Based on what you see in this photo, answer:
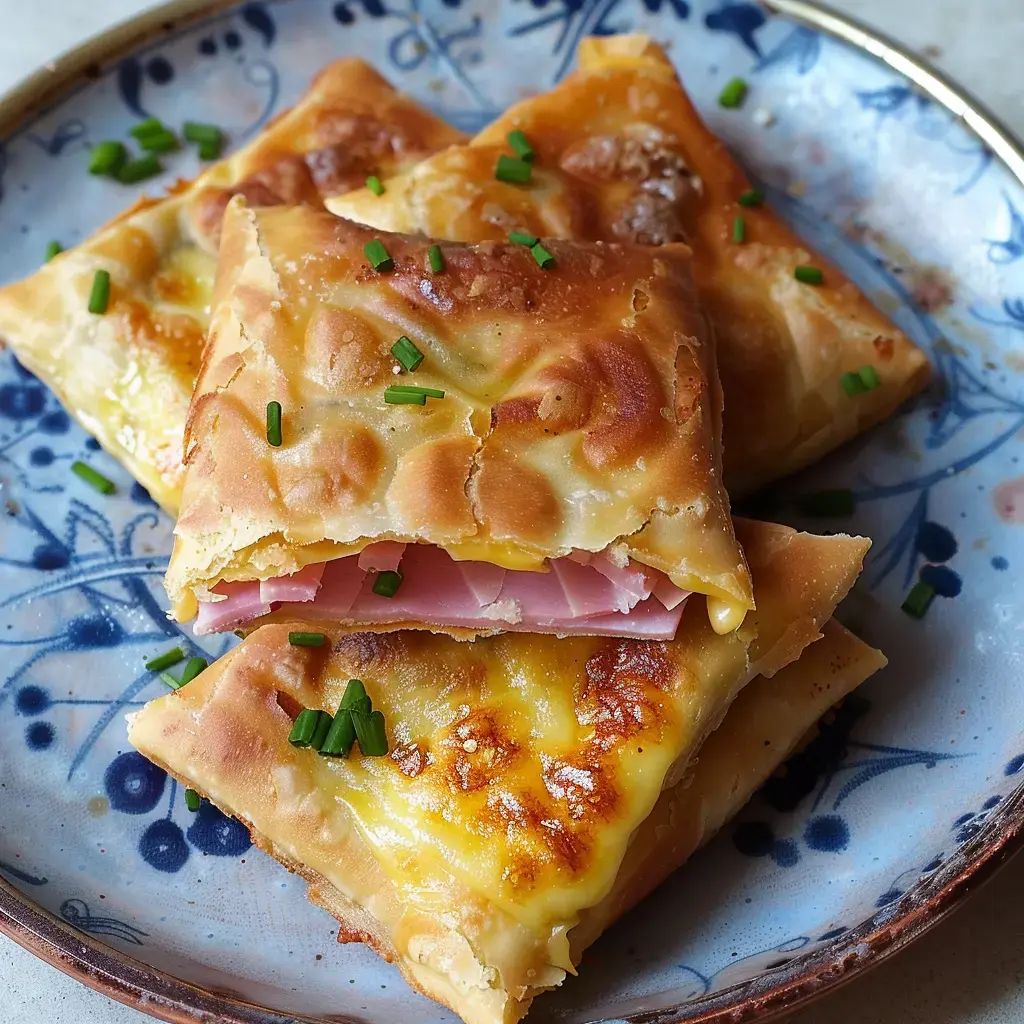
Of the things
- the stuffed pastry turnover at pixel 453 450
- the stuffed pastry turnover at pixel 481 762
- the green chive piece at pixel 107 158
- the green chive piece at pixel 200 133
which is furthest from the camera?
the green chive piece at pixel 200 133

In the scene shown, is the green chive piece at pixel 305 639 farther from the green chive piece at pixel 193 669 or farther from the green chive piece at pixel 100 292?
the green chive piece at pixel 100 292

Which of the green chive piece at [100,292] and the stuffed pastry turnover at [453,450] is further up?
the green chive piece at [100,292]

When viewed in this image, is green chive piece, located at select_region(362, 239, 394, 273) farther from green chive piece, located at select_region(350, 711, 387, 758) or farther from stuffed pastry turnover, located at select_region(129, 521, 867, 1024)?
green chive piece, located at select_region(350, 711, 387, 758)

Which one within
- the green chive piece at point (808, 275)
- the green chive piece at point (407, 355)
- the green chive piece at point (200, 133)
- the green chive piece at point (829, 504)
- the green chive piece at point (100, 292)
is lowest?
the green chive piece at point (829, 504)

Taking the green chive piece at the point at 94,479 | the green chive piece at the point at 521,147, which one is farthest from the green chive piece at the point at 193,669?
the green chive piece at the point at 521,147

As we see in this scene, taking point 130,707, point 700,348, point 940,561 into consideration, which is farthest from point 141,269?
point 940,561

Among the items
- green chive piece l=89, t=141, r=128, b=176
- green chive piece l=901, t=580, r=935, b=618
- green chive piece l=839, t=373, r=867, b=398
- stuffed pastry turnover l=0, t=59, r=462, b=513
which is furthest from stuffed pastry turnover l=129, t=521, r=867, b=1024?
green chive piece l=89, t=141, r=128, b=176

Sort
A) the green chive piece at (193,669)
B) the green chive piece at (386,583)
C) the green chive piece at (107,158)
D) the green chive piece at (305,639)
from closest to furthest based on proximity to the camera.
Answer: the green chive piece at (386,583)
the green chive piece at (305,639)
the green chive piece at (193,669)
the green chive piece at (107,158)

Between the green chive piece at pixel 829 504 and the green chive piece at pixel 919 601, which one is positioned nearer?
the green chive piece at pixel 919 601

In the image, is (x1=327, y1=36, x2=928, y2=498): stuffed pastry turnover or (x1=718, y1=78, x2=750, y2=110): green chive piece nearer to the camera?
(x1=327, y1=36, x2=928, y2=498): stuffed pastry turnover
